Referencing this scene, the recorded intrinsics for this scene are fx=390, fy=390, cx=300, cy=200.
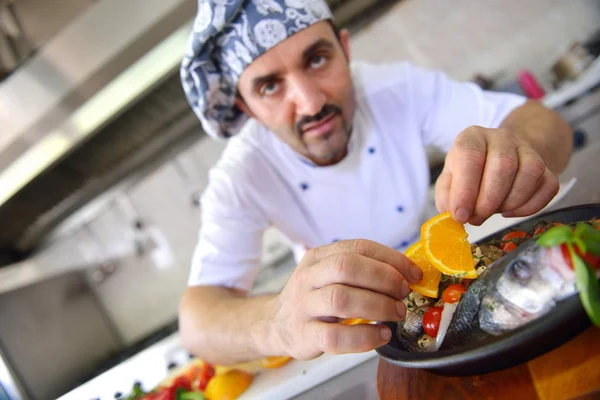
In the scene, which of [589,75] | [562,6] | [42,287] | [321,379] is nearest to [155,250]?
[42,287]

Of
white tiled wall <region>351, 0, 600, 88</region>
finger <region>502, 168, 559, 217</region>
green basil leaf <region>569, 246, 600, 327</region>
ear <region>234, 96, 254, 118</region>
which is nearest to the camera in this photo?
green basil leaf <region>569, 246, 600, 327</region>

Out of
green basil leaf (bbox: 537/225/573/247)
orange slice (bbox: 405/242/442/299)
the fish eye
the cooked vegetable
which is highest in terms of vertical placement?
green basil leaf (bbox: 537/225/573/247)

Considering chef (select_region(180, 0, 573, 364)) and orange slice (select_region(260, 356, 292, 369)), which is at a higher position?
chef (select_region(180, 0, 573, 364))

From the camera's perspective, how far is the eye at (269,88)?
3.33 ft

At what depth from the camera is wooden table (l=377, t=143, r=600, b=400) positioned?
0.37 m

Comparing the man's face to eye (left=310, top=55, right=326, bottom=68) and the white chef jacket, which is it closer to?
eye (left=310, top=55, right=326, bottom=68)

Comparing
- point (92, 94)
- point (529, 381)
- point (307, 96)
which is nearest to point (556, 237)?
point (529, 381)

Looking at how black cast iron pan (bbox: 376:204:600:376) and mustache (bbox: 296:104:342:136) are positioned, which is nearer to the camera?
black cast iron pan (bbox: 376:204:600:376)

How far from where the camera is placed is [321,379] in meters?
0.67

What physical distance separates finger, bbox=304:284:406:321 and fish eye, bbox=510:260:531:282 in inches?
6.0

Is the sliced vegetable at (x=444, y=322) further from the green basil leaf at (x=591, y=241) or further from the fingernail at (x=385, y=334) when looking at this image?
the green basil leaf at (x=591, y=241)

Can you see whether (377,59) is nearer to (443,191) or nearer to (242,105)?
(242,105)

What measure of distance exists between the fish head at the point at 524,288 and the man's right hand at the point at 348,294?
111mm

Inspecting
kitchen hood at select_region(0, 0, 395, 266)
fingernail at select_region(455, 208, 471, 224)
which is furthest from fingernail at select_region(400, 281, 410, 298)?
kitchen hood at select_region(0, 0, 395, 266)
